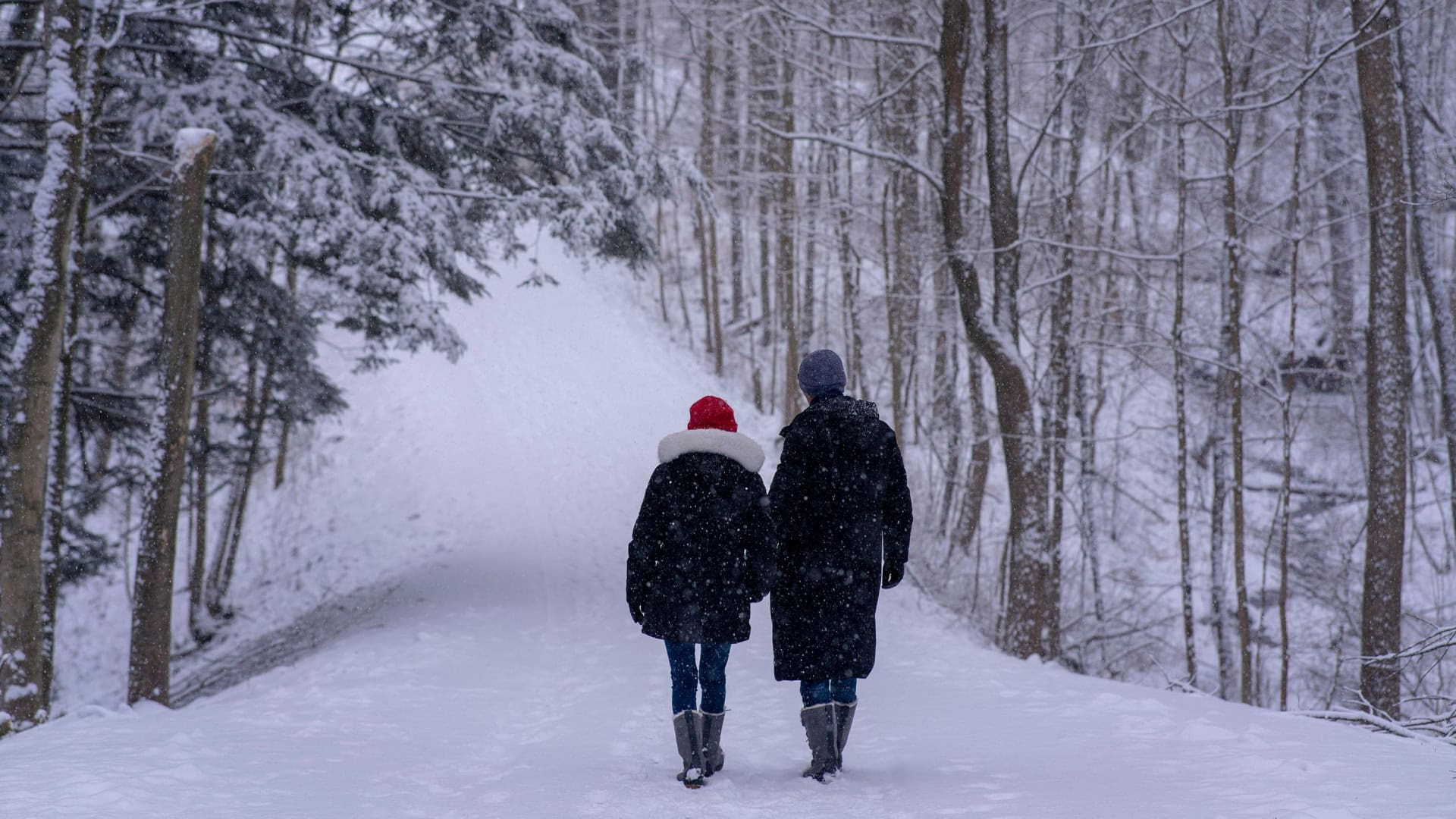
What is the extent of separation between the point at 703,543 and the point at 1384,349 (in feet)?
25.1

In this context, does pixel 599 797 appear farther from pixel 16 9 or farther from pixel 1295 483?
pixel 1295 483

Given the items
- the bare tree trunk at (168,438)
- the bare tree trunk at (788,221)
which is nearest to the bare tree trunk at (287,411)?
the bare tree trunk at (168,438)

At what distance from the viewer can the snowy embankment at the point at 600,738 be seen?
3840 mm

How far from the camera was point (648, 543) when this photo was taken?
179 inches

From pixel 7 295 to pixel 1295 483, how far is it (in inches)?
818

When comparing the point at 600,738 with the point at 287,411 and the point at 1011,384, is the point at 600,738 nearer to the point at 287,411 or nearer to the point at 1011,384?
the point at 1011,384

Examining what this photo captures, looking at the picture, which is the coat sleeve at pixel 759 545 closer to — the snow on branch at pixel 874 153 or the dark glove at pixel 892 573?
the dark glove at pixel 892 573

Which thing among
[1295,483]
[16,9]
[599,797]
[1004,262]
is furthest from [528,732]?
[1295,483]

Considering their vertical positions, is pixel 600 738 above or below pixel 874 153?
below

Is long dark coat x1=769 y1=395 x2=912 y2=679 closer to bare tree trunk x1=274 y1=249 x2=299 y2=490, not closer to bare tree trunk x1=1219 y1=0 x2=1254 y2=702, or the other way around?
bare tree trunk x1=274 y1=249 x2=299 y2=490

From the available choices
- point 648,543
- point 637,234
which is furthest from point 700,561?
point 637,234

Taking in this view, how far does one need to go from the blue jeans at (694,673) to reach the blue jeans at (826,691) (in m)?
0.40

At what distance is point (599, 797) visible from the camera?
4.30 m

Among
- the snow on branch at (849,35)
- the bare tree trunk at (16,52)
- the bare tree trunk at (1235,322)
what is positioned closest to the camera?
the snow on branch at (849,35)
